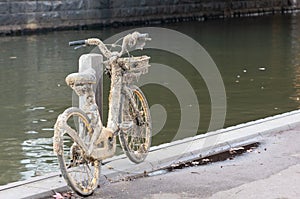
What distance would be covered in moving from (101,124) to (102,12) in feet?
70.0

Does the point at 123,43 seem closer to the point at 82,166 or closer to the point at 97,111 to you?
the point at 97,111

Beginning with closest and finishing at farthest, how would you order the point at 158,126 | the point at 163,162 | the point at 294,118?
the point at 163,162, the point at 294,118, the point at 158,126

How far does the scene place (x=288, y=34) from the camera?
24984 millimetres

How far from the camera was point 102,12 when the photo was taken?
27.4m

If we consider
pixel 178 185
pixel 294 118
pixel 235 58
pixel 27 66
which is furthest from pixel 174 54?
pixel 178 185

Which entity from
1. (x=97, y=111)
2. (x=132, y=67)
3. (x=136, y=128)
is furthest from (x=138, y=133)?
(x=97, y=111)

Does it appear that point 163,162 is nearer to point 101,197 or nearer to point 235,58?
point 101,197

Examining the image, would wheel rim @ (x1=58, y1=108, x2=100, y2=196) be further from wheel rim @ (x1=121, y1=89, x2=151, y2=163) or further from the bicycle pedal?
wheel rim @ (x1=121, y1=89, x2=151, y2=163)

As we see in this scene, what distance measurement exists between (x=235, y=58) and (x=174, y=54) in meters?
1.62

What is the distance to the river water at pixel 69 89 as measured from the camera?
9.23m

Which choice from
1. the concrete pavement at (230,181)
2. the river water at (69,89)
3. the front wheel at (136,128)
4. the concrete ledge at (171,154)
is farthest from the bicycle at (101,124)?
the river water at (69,89)

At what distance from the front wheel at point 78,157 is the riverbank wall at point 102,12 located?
18090 millimetres

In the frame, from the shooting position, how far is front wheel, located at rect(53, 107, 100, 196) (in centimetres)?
570

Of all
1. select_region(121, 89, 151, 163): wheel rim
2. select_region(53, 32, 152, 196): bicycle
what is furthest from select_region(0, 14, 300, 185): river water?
select_region(53, 32, 152, 196): bicycle
